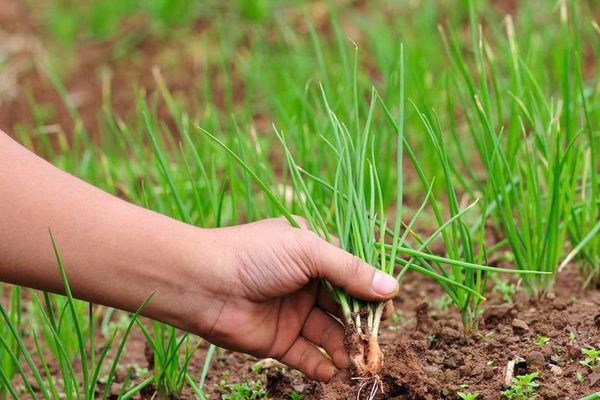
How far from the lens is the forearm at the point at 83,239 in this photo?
75.7 inches

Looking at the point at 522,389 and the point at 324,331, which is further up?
the point at 324,331

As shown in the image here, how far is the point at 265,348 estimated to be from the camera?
7.09 ft

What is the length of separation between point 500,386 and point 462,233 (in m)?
0.36

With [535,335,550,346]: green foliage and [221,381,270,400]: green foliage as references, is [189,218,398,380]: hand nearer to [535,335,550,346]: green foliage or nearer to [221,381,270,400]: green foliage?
[221,381,270,400]: green foliage

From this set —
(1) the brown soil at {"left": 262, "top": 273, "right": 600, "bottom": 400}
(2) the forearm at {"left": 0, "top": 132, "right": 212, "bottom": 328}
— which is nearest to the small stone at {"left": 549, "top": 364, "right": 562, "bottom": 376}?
(1) the brown soil at {"left": 262, "top": 273, "right": 600, "bottom": 400}

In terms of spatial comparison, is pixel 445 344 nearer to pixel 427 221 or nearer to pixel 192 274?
pixel 192 274

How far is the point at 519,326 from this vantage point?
217 centimetres

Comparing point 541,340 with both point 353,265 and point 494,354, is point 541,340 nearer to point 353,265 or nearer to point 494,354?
point 494,354

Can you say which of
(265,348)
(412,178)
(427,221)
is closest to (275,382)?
(265,348)

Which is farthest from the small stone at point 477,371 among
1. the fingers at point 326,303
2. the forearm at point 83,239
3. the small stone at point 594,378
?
the forearm at point 83,239

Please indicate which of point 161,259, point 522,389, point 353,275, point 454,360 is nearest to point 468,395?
point 522,389

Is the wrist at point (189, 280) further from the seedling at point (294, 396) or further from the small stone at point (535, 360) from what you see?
the small stone at point (535, 360)

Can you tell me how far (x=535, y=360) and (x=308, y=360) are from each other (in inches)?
19.3

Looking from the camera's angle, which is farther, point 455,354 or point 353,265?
point 455,354
